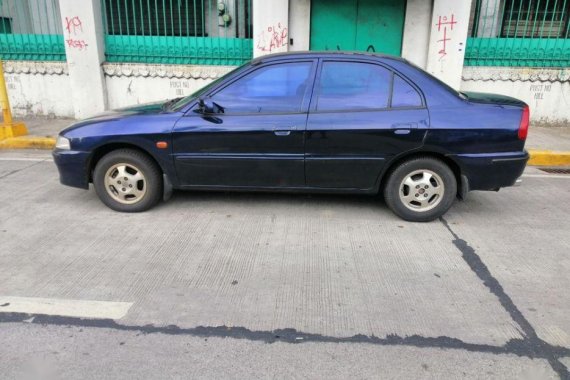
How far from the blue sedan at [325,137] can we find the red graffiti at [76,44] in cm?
512

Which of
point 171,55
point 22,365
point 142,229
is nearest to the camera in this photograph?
point 22,365

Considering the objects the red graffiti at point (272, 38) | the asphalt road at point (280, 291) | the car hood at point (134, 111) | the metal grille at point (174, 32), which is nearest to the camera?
the asphalt road at point (280, 291)

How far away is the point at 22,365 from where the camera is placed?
8.38 feet

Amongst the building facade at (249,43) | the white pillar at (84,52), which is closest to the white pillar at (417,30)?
the building facade at (249,43)

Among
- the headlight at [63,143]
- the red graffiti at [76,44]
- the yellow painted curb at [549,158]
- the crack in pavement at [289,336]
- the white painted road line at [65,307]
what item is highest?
the red graffiti at [76,44]

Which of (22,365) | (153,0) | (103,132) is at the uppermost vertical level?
(153,0)

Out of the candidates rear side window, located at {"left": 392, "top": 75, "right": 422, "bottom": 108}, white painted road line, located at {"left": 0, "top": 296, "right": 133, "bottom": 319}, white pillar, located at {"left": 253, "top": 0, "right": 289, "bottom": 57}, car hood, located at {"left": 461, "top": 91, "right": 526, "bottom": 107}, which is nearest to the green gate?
white pillar, located at {"left": 253, "top": 0, "right": 289, "bottom": 57}

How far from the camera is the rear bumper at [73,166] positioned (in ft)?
15.3

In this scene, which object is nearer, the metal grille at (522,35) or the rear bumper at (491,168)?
the rear bumper at (491,168)

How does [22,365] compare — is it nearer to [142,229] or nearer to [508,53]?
[142,229]

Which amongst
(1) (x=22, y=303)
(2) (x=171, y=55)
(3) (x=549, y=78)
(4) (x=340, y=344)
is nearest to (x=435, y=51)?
(3) (x=549, y=78)

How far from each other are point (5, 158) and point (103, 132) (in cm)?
352

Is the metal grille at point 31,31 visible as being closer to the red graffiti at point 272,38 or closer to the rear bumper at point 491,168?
the red graffiti at point 272,38

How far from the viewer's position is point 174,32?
9.37m
